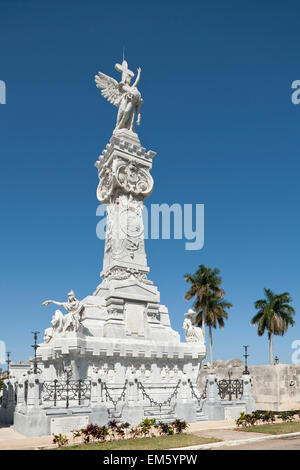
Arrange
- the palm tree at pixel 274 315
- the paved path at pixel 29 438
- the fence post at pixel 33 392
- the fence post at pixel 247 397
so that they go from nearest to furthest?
the paved path at pixel 29 438 → the fence post at pixel 33 392 → the fence post at pixel 247 397 → the palm tree at pixel 274 315

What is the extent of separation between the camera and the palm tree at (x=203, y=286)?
53.2 m

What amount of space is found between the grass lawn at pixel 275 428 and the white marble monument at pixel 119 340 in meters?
3.88

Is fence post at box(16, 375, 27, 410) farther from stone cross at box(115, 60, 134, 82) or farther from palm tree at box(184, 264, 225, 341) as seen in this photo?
palm tree at box(184, 264, 225, 341)

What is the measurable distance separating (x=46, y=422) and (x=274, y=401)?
666 inches

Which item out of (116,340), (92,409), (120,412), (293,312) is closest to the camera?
(92,409)

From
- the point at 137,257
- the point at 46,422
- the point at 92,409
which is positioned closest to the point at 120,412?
the point at 92,409

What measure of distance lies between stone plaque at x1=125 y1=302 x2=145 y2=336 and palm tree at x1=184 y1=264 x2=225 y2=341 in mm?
26609

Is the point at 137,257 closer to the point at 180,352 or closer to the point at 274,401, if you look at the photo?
the point at 180,352

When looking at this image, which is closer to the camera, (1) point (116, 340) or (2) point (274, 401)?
(1) point (116, 340)

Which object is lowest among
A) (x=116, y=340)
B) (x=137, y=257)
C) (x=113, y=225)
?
(x=116, y=340)

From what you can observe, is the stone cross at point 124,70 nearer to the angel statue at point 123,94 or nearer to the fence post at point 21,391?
the angel statue at point 123,94

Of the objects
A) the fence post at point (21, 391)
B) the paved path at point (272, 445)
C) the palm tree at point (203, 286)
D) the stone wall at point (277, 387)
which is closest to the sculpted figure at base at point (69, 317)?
the fence post at point (21, 391)

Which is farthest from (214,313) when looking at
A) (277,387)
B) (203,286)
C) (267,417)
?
(267,417)

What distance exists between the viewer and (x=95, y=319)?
25859 millimetres
